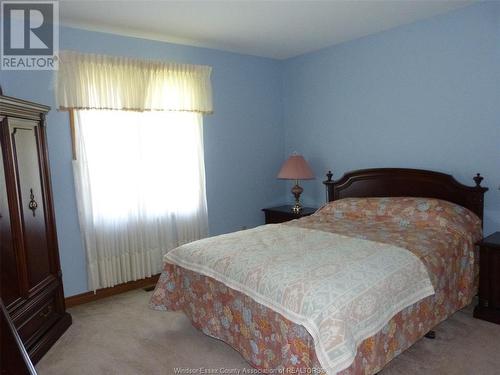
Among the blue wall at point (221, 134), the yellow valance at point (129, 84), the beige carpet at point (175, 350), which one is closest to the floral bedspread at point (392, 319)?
the beige carpet at point (175, 350)

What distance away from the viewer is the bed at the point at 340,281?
1.88 meters

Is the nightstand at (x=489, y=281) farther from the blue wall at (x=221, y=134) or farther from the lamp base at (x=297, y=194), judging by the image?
the blue wall at (x=221, y=134)

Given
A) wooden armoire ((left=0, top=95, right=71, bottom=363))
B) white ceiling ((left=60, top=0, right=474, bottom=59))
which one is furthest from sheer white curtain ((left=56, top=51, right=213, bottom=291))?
wooden armoire ((left=0, top=95, right=71, bottom=363))

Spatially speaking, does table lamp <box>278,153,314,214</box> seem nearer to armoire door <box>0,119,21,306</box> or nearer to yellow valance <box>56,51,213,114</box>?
yellow valance <box>56,51,213,114</box>

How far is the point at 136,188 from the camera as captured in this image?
3.60m

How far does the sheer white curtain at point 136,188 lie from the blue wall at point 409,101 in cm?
146

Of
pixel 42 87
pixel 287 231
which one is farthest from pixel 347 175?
pixel 42 87

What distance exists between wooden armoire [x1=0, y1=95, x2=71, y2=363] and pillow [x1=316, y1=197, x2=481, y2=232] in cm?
240

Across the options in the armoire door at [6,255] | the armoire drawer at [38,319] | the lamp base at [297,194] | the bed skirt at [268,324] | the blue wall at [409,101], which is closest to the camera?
the bed skirt at [268,324]

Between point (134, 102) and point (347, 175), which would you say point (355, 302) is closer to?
point (347, 175)

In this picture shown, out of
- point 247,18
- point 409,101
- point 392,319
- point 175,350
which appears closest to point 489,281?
point 392,319

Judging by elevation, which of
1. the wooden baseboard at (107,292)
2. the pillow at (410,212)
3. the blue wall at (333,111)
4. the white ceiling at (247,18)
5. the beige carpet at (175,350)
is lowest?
the beige carpet at (175,350)

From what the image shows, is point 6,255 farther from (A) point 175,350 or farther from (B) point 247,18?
(B) point 247,18

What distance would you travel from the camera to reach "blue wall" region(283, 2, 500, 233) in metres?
3.13
